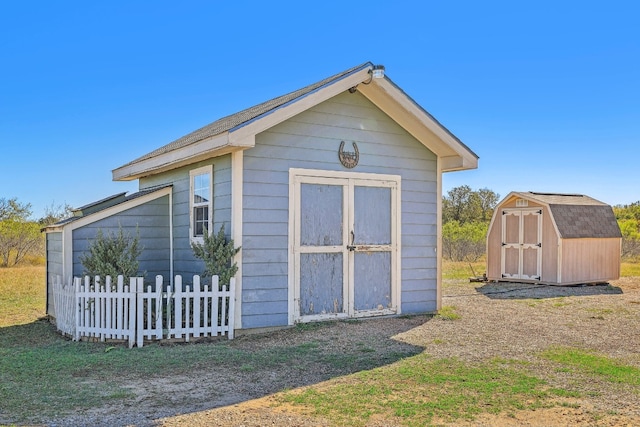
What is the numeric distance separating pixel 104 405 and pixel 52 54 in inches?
500

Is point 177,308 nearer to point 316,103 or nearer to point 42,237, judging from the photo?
point 316,103

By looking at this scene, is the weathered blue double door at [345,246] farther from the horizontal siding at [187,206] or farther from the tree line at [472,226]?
the tree line at [472,226]

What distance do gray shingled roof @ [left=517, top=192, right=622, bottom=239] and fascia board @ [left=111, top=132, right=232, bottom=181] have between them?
10.5m

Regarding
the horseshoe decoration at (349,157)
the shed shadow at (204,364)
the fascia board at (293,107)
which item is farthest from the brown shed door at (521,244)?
the fascia board at (293,107)

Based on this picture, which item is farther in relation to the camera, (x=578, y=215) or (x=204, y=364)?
(x=578, y=215)

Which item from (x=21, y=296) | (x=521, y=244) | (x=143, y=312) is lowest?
(x=21, y=296)

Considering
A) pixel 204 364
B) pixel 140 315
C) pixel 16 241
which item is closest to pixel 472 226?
pixel 16 241

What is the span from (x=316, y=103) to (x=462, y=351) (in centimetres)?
424

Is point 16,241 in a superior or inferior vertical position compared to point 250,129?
inferior

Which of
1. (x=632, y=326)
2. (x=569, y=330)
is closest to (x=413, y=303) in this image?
(x=569, y=330)

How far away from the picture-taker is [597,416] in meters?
4.91

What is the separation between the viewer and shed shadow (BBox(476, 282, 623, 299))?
13906mm

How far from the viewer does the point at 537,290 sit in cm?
1497

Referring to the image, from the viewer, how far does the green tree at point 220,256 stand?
843 cm
